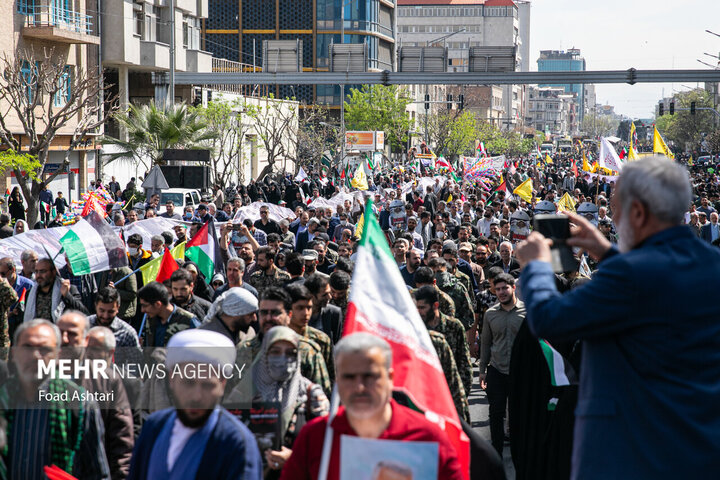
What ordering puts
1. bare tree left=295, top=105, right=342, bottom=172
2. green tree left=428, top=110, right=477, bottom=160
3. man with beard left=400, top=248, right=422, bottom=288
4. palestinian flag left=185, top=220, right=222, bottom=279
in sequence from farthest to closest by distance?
1. green tree left=428, top=110, right=477, bottom=160
2. bare tree left=295, top=105, right=342, bottom=172
3. palestinian flag left=185, top=220, right=222, bottom=279
4. man with beard left=400, top=248, right=422, bottom=288

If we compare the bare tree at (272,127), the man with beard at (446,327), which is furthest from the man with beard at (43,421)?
the bare tree at (272,127)

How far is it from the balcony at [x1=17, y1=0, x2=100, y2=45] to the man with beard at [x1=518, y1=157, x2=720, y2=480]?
33.4 m

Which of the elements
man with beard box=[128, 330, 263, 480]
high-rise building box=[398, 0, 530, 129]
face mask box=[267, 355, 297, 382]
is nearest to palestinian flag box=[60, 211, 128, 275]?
face mask box=[267, 355, 297, 382]

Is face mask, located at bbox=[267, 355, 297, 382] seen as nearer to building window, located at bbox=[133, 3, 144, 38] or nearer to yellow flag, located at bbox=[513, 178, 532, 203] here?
yellow flag, located at bbox=[513, 178, 532, 203]

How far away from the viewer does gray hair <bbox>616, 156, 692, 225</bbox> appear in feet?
9.58

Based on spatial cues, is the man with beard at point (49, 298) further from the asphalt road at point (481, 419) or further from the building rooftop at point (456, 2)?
the building rooftop at point (456, 2)

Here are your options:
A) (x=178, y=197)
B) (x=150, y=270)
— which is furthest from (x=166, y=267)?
(x=178, y=197)

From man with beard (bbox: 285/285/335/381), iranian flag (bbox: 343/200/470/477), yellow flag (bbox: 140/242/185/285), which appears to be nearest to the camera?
iranian flag (bbox: 343/200/470/477)

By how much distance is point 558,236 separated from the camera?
10.9 ft

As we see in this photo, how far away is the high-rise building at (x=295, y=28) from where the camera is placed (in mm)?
82500

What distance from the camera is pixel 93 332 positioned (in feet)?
18.5

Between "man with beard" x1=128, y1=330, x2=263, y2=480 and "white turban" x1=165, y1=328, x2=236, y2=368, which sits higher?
"white turban" x1=165, y1=328, x2=236, y2=368

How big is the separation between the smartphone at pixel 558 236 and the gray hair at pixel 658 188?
35cm

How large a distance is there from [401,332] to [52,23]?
1312 inches
